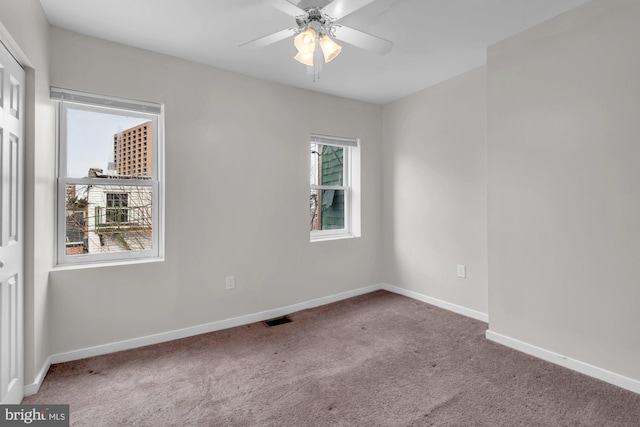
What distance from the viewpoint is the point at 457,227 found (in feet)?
10.8

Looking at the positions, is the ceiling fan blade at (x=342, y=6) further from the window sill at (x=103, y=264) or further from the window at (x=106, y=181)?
the window sill at (x=103, y=264)

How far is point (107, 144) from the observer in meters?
2.59

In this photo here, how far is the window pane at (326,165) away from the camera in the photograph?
3.84 meters

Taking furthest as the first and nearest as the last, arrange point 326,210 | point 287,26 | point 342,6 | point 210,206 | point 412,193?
point 326,210, point 412,193, point 210,206, point 287,26, point 342,6

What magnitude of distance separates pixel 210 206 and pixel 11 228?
1.37m

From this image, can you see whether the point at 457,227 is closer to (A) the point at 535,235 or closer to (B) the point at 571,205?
(A) the point at 535,235

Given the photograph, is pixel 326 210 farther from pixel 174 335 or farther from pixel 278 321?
pixel 174 335

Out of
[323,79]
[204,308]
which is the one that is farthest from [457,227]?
[204,308]

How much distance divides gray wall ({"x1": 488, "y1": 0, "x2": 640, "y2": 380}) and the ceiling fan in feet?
4.09

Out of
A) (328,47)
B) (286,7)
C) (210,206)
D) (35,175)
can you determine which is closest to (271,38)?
(286,7)

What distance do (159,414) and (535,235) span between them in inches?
109

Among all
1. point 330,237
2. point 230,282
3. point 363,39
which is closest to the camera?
point 363,39

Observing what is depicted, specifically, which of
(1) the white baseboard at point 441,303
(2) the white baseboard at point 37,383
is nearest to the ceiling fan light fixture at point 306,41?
(2) the white baseboard at point 37,383

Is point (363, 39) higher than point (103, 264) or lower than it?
higher
